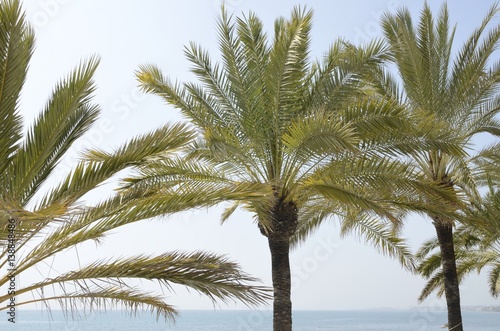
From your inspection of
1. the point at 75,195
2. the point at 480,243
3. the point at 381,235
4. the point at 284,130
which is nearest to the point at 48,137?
the point at 75,195

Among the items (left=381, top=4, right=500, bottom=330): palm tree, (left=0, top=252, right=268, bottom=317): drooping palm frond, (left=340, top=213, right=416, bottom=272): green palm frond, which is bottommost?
(left=0, top=252, right=268, bottom=317): drooping palm frond

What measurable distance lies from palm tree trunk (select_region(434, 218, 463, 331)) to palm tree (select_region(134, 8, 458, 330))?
10.6 feet

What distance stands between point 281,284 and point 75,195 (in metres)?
5.42

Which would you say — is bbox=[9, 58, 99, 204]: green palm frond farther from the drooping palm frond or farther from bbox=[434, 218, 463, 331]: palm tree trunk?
bbox=[434, 218, 463, 331]: palm tree trunk

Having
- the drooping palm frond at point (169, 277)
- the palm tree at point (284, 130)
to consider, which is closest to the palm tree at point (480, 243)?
the palm tree at point (284, 130)

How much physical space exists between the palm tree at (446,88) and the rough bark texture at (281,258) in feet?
11.6

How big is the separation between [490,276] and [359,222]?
39.2 feet

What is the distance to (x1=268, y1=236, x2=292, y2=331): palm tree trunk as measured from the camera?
37.5ft

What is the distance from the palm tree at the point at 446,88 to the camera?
13.8 m

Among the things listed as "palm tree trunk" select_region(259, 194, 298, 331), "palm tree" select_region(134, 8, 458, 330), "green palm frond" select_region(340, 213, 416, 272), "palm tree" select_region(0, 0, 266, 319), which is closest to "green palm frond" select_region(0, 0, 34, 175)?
"palm tree" select_region(0, 0, 266, 319)

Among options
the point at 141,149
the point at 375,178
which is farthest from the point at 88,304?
the point at 375,178

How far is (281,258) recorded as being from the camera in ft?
38.6

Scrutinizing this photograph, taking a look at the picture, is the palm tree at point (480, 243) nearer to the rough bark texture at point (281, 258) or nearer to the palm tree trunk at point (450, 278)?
the palm tree trunk at point (450, 278)

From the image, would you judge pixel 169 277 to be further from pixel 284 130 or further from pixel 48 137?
pixel 284 130
